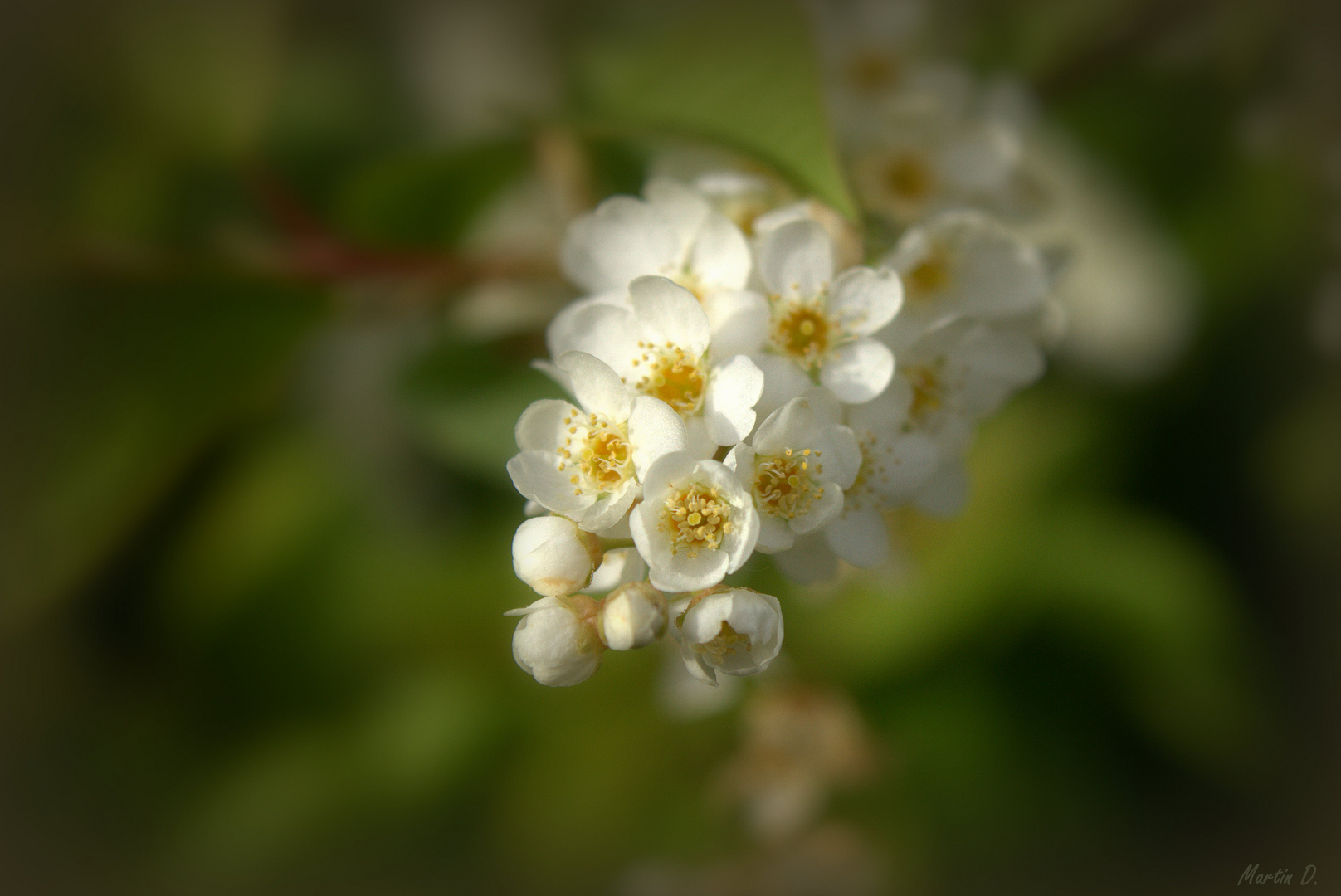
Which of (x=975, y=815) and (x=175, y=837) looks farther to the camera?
(x=175, y=837)

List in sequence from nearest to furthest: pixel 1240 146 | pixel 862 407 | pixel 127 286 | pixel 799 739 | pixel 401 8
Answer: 1. pixel 862 407
2. pixel 127 286
3. pixel 799 739
4. pixel 1240 146
5. pixel 401 8

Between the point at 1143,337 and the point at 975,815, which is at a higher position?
the point at 1143,337

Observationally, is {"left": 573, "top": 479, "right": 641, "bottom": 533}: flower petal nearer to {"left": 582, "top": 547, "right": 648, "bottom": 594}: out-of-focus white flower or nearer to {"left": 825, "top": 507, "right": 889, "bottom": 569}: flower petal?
{"left": 582, "top": 547, "right": 648, "bottom": 594}: out-of-focus white flower

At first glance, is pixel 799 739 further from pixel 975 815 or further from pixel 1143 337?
pixel 1143 337

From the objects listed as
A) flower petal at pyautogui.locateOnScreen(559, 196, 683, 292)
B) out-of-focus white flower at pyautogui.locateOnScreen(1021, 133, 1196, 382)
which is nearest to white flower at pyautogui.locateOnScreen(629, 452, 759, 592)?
flower petal at pyautogui.locateOnScreen(559, 196, 683, 292)

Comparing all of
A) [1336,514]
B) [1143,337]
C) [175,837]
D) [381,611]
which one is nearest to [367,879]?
[175,837]

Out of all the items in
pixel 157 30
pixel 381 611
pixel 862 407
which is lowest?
pixel 862 407

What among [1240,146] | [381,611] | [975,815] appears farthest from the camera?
[381,611]
